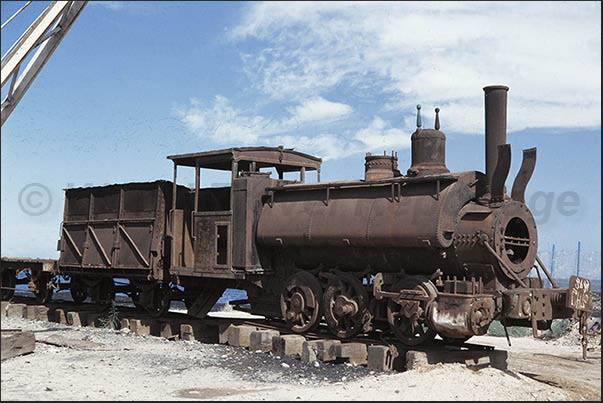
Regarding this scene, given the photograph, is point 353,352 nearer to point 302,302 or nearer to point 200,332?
point 302,302

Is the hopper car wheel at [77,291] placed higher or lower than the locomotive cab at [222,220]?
lower

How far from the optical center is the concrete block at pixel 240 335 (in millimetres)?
13062

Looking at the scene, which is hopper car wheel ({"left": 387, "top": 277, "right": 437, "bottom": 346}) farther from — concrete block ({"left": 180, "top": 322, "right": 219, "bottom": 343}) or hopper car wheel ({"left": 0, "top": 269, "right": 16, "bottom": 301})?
hopper car wheel ({"left": 0, "top": 269, "right": 16, "bottom": 301})

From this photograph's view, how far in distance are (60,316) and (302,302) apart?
24.7 ft

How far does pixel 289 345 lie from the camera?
470 inches

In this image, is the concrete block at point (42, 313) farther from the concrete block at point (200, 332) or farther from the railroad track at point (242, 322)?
the concrete block at point (200, 332)

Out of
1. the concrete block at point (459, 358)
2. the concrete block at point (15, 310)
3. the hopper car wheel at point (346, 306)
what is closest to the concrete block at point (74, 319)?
the concrete block at point (15, 310)

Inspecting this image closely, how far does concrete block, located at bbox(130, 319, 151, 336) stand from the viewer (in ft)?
49.8

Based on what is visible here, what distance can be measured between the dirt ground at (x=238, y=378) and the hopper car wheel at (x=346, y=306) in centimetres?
97

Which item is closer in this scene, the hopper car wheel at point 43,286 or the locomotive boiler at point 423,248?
the locomotive boiler at point 423,248

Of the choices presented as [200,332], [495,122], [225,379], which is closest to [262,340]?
[200,332]

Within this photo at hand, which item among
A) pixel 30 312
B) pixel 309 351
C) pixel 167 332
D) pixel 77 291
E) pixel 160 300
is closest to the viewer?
pixel 309 351

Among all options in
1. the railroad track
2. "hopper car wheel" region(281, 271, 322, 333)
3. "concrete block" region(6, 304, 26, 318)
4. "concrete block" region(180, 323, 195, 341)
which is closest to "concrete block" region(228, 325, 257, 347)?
the railroad track

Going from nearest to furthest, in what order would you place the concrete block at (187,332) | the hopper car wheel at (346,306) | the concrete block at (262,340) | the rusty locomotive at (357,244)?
the rusty locomotive at (357,244), the hopper car wheel at (346,306), the concrete block at (262,340), the concrete block at (187,332)
